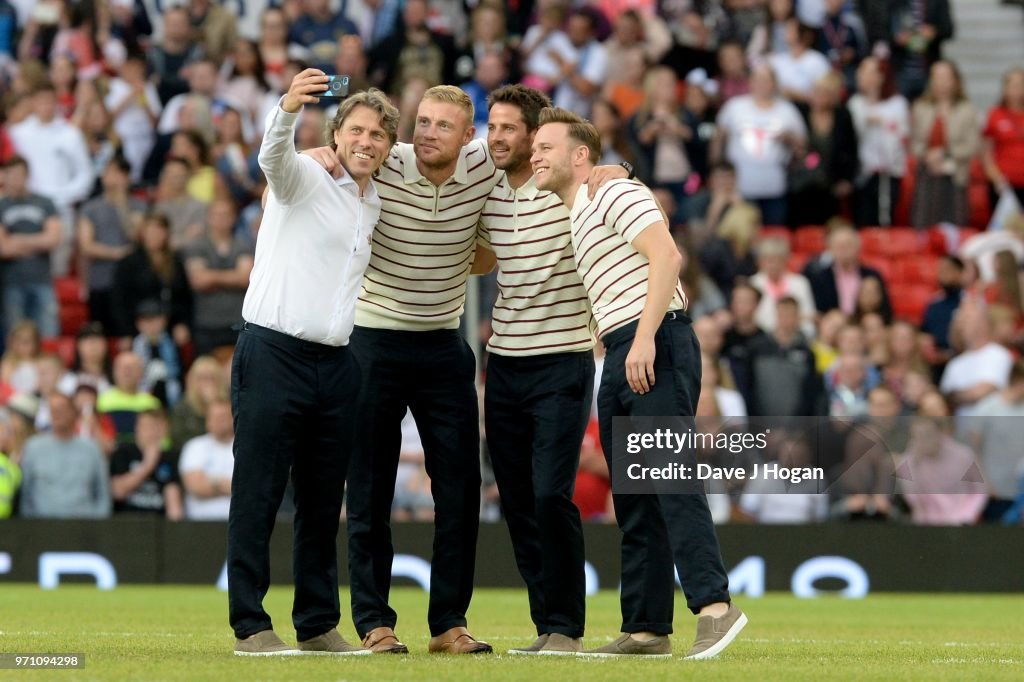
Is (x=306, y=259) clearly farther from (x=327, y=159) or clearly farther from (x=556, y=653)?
(x=556, y=653)

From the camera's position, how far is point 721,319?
15.0m

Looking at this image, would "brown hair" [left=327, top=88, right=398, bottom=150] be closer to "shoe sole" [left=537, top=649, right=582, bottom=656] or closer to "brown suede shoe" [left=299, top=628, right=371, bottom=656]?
"brown suede shoe" [left=299, top=628, right=371, bottom=656]

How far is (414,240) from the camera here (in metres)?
8.17

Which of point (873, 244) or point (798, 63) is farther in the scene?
point (798, 63)

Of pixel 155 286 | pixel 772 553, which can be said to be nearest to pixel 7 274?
pixel 155 286

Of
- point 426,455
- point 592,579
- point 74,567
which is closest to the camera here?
point 426,455

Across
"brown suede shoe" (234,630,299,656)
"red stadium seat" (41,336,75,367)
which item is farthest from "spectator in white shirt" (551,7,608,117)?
"brown suede shoe" (234,630,299,656)

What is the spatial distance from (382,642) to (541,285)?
5.67 feet

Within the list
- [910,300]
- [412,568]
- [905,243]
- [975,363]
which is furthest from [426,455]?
[905,243]

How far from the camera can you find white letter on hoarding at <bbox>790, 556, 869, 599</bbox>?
1369 centimetres

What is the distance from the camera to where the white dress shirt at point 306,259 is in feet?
24.7

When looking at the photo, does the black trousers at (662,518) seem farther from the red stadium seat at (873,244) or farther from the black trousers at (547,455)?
the red stadium seat at (873,244)

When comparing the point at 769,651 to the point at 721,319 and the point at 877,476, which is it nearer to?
the point at 877,476

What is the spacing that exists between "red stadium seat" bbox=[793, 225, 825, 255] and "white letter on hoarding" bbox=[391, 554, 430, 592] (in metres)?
5.61
